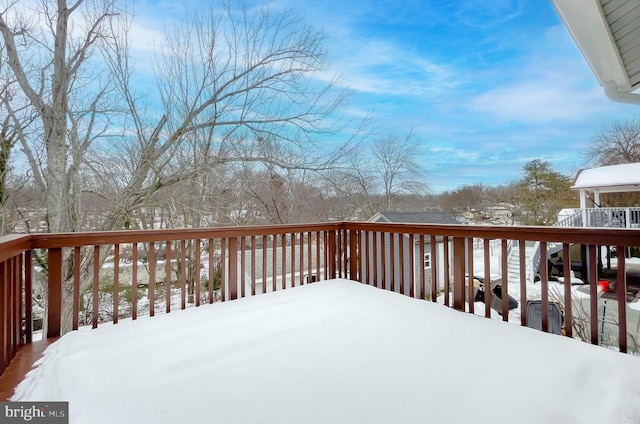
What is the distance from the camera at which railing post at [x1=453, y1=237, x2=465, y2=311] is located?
2782 millimetres

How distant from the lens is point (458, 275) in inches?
111

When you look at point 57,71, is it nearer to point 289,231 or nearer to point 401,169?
point 289,231

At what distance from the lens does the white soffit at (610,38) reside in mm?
1786

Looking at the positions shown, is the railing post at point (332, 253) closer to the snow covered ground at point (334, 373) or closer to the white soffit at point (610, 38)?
the snow covered ground at point (334, 373)

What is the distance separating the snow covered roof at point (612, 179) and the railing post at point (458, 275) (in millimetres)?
7045

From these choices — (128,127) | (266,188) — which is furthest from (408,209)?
(128,127)

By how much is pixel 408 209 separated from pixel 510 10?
5.83 metres

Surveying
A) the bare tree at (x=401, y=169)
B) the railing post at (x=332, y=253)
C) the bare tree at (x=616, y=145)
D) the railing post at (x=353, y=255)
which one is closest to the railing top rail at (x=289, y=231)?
→ the railing post at (x=353, y=255)

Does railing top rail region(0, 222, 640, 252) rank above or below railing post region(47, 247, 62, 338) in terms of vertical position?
above

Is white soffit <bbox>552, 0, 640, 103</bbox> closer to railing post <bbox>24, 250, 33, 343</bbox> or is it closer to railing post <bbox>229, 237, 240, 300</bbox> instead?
railing post <bbox>229, 237, 240, 300</bbox>

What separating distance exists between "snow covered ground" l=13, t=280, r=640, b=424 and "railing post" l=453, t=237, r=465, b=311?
23 centimetres

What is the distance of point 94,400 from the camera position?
4.75 ft

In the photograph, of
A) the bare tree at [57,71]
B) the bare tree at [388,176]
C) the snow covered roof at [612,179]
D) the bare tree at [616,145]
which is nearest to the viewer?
the bare tree at [57,71]

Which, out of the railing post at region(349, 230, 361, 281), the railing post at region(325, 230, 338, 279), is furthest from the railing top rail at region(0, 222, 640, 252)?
the railing post at region(325, 230, 338, 279)
